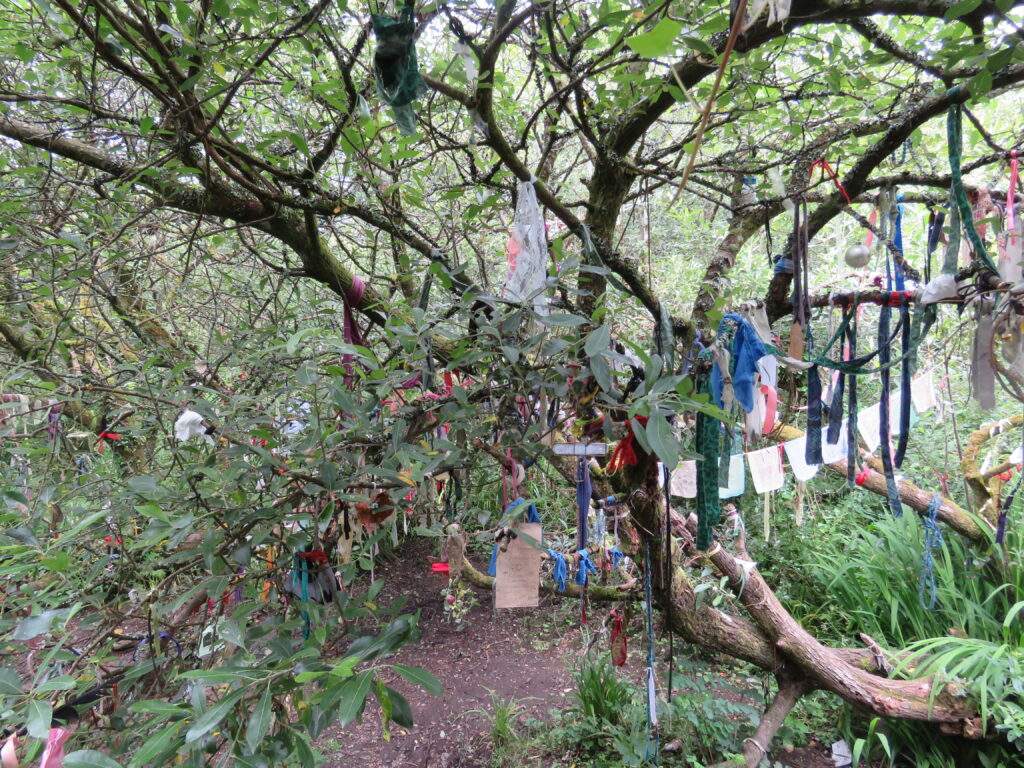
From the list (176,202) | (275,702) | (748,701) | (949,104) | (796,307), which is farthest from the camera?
(748,701)

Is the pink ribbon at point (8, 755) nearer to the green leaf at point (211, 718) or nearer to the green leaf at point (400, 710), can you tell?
the green leaf at point (211, 718)

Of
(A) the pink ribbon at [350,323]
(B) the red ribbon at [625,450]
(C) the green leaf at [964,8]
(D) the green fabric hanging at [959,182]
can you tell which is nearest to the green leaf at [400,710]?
(A) the pink ribbon at [350,323]

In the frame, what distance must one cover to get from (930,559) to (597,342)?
2806 millimetres

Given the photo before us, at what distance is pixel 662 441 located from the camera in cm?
70

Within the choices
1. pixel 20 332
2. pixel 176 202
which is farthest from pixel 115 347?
pixel 176 202

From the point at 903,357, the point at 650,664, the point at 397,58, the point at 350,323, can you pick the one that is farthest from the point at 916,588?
the point at 397,58

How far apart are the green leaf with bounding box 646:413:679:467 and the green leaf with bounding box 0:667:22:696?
37.2 inches

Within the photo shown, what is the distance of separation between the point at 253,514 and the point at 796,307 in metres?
1.37

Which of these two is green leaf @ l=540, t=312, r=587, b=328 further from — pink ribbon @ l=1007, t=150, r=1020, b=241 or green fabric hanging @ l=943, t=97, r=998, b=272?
pink ribbon @ l=1007, t=150, r=1020, b=241

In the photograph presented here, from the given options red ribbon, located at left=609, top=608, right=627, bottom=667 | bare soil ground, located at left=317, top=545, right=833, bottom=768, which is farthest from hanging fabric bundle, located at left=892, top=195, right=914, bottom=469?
bare soil ground, located at left=317, top=545, right=833, bottom=768

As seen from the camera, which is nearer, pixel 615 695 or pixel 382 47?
pixel 382 47

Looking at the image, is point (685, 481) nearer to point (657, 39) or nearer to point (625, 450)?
point (625, 450)

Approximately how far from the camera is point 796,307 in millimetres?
1345

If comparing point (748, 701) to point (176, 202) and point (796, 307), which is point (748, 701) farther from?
point (176, 202)
